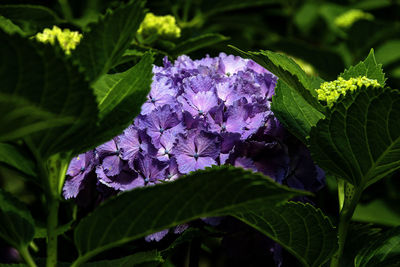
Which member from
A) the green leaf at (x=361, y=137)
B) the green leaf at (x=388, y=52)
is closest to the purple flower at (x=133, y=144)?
the green leaf at (x=361, y=137)

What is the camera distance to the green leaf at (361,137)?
0.86 m

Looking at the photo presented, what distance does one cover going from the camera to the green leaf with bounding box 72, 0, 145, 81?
774 millimetres

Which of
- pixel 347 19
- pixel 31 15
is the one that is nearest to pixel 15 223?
pixel 31 15

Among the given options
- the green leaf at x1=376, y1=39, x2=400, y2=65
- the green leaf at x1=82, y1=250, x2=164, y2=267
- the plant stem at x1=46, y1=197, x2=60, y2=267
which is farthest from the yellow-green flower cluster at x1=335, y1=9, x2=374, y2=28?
the plant stem at x1=46, y1=197, x2=60, y2=267

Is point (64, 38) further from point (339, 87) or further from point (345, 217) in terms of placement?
point (345, 217)

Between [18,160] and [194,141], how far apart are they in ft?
1.18

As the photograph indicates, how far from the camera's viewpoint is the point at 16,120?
627mm

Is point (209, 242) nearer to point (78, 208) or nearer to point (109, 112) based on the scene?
point (78, 208)

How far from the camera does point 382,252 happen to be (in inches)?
38.8

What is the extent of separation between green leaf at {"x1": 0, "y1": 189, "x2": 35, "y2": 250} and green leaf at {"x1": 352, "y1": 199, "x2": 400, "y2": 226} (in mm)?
1572

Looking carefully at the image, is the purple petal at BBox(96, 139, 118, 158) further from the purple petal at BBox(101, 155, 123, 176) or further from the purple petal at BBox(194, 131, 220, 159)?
the purple petal at BBox(194, 131, 220, 159)

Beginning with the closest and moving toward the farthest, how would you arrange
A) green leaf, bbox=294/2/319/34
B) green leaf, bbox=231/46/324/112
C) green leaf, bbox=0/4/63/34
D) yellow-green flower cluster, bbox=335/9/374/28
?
green leaf, bbox=231/46/324/112, green leaf, bbox=0/4/63/34, yellow-green flower cluster, bbox=335/9/374/28, green leaf, bbox=294/2/319/34

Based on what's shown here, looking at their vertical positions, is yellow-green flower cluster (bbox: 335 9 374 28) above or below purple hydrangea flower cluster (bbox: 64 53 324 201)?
above

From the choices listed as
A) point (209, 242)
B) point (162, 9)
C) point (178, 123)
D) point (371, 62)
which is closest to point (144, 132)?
point (178, 123)
